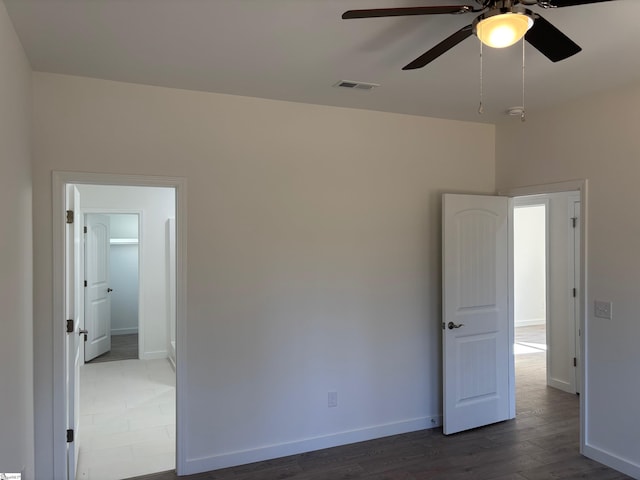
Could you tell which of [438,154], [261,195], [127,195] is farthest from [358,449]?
[127,195]

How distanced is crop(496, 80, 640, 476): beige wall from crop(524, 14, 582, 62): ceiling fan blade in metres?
1.64

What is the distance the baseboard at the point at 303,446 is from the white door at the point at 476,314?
292 mm

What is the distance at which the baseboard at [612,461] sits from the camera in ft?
10.2

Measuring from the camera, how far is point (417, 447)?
3625 millimetres

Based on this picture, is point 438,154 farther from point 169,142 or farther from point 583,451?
point 583,451

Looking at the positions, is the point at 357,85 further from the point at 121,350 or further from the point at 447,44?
the point at 121,350

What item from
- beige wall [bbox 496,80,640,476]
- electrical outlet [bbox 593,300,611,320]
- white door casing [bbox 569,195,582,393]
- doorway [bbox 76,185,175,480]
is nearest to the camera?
beige wall [bbox 496,80,640,476]

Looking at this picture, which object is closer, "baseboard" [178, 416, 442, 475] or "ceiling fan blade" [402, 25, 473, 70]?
"ceiling fan blade" [402, 25, 473, 70]

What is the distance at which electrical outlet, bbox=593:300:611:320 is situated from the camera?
3281 mm

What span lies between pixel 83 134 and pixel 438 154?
113 inches

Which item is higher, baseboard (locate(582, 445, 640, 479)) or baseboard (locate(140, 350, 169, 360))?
baseboard (locate(582, 445, 640, 479))

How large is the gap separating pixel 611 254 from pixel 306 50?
8.55ft

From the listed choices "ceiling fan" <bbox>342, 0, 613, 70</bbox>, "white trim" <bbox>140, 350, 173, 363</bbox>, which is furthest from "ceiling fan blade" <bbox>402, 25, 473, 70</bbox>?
"white trim" <bbox>140, 350, 173, 363</bbox>

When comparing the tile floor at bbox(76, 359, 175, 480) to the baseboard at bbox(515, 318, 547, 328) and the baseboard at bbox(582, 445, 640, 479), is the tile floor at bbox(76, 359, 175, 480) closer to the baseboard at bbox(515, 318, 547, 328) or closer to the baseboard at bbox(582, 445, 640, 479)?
the baseboard at bbox(582, 445, 640, 479)
